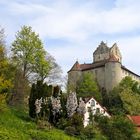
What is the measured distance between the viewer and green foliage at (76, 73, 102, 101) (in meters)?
102

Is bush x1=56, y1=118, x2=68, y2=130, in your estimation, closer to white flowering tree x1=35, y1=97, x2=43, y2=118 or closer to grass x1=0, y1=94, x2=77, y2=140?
grass x1=0, y1=94, x2=77, y2=140

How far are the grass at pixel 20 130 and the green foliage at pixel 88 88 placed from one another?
47.8 m

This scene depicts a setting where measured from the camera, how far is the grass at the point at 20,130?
44031 mm

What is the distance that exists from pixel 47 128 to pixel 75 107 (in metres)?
7.88

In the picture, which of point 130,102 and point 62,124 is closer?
point 62,124

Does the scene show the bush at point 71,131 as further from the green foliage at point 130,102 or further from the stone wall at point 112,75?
the stone wall at point 112,75

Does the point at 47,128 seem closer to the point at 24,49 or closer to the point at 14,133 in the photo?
the point at 14,133

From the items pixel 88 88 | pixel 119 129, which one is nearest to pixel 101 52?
pixel 88 88

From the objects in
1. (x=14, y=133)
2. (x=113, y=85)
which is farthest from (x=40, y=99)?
(x=113, y=85)

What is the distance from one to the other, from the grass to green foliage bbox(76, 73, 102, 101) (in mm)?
47799

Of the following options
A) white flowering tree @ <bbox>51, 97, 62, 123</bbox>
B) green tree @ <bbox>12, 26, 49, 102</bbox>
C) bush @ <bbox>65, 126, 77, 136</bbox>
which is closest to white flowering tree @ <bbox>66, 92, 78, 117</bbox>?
white flowering tree @ <bbox>51, 97, 62, 123</bbox>

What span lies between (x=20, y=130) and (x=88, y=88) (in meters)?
58.6

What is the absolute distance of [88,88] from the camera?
344 feet

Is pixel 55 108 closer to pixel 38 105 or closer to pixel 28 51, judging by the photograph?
pixel 38 105
